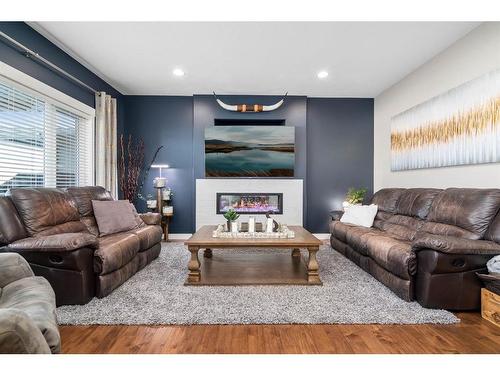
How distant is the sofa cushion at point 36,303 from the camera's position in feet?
3.36

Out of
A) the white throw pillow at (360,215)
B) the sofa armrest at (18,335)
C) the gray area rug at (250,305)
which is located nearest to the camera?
the sofa armrest at (18,335)

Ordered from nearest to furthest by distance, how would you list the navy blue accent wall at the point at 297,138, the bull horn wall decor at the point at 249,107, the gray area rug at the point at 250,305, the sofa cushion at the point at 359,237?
the gray area rug at the point at 250,305 → the sofa cushion at the point at 359,237 → the bull horn wall decor at the point at 249,107 → the navy blue accent wall at the point at 297,138

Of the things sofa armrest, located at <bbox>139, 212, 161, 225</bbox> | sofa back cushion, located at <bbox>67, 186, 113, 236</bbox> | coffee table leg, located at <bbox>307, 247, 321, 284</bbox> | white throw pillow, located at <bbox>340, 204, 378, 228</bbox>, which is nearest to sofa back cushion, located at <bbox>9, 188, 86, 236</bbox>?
sofa back cushion, located at <bbox>67, 186, 113, 236</bbox>

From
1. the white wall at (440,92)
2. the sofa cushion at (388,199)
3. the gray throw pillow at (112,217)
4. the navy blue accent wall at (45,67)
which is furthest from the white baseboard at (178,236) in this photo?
the white wall at (440,92)

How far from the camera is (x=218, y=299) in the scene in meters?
2.44

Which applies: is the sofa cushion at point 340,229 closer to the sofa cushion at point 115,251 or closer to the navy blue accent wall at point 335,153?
the navy blue accent wall at point 335,153

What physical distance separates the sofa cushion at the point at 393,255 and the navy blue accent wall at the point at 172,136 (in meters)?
3.46

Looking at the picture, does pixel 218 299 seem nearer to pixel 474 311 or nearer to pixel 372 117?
pixel 474 311

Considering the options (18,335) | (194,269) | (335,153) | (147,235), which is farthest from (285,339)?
(335,153)

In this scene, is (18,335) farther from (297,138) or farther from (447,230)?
(297,138)

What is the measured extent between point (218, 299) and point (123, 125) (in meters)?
4.22

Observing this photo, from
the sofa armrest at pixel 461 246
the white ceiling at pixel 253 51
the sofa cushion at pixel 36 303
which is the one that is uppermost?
the white ceiling at pixel 253 51

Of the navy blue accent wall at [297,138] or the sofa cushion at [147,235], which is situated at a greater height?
the navy blue accent wall at [297,138]

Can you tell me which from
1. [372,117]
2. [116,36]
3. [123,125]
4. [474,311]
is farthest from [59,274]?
[372,117]
